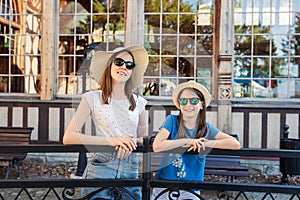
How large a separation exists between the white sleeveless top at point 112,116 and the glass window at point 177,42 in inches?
169

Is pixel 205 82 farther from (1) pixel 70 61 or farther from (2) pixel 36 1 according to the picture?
(2) pixel 36 1

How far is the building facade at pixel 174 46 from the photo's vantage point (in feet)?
19.4

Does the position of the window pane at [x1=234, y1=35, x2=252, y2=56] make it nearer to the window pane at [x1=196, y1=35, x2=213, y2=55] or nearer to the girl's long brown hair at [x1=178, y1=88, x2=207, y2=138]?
the window pane at [x1=196, y1=35, x2=213, y2=55]

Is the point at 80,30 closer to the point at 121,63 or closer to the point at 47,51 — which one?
the point at 47,51

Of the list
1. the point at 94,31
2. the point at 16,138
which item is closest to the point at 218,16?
the point at 94,31

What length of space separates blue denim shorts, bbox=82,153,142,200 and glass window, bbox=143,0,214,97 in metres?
4.37

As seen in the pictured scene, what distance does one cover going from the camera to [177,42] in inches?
249

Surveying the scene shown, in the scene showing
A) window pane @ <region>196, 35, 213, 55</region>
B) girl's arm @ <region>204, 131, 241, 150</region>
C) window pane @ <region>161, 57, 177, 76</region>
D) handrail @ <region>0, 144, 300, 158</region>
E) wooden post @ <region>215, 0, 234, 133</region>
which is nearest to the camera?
handrail @ <region>0, 144, 300, 158</region>

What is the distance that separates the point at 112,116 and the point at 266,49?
4.92 meters

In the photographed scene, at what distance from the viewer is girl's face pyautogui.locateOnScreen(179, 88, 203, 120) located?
198cm

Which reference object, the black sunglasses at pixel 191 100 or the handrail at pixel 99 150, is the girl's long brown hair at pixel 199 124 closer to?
the black sunglasses at pixel 191 100

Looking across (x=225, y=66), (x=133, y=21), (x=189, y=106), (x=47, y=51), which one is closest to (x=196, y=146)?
(x=189, y=106)

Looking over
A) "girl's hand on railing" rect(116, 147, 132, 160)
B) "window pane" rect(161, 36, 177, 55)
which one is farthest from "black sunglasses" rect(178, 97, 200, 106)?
"window pane" rect(161, 36, 177, 55)

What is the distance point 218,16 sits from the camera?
598 centimetres
